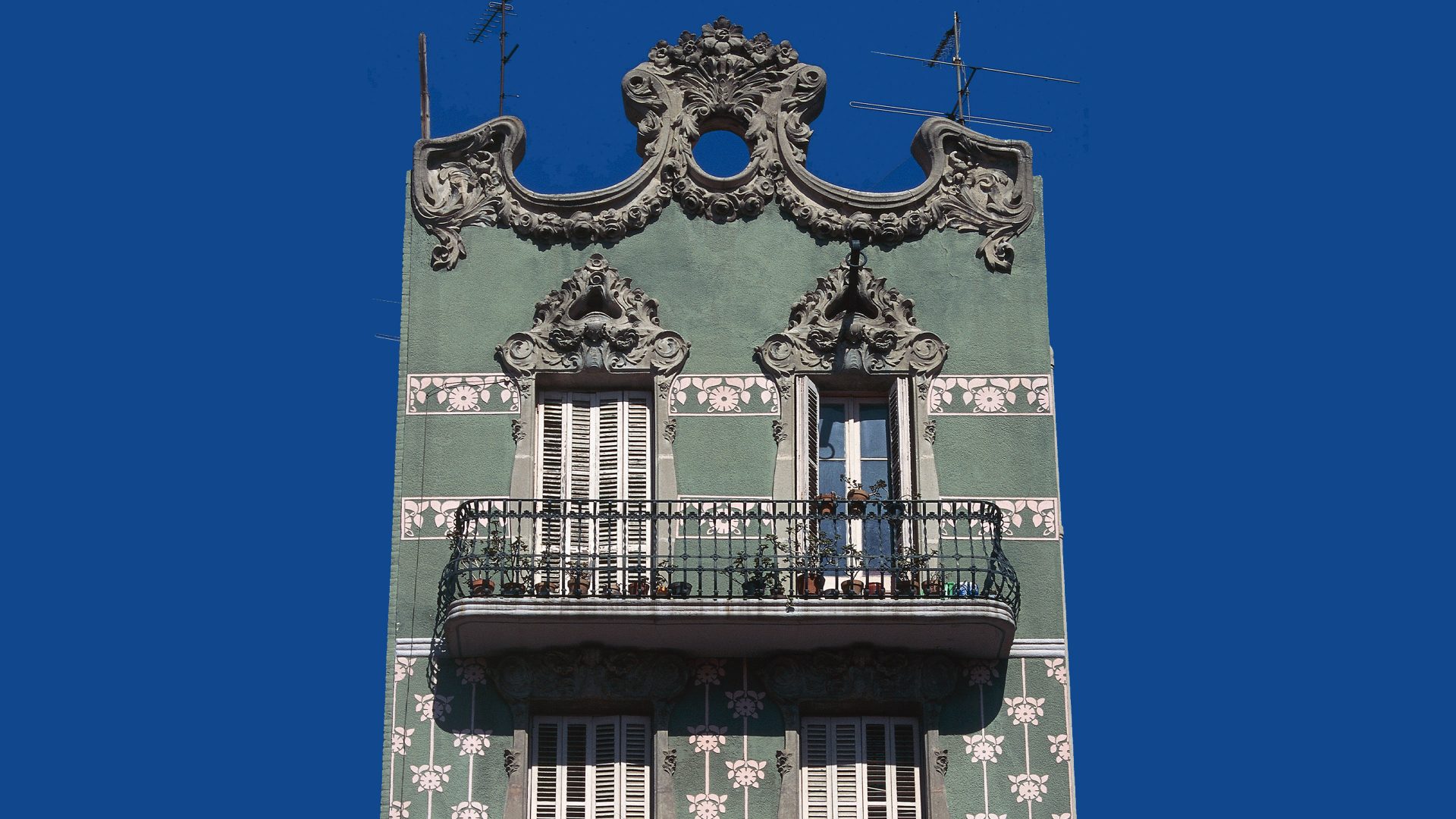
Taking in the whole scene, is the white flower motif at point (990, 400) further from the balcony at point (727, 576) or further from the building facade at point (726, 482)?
the balcony at point (727, 576)

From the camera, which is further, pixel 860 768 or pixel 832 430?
pixel 832 430

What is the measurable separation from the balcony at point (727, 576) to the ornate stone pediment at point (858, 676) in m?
0.18

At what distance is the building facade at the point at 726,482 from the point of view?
2788 centimetres

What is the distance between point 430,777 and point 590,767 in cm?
152

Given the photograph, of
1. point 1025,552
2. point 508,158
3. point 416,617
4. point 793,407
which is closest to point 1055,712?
point 1025,552

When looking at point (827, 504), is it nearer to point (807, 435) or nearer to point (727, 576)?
point (807, 435)

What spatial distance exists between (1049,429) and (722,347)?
3.37 meters

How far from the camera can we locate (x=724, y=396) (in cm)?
2956

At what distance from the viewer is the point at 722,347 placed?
29.8m

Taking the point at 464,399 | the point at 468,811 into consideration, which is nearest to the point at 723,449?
the point at 464,399

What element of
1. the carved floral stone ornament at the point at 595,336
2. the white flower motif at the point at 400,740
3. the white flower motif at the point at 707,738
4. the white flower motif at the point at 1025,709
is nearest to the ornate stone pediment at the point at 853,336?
the carved floral stone ornament at the point at 595,336

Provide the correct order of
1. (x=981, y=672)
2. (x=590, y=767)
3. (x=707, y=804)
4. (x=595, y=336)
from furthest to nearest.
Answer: (x=595, y=336), (x=981, y=672), (x=590, y=767), (x=707, y=804)

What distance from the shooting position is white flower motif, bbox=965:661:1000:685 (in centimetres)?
2833

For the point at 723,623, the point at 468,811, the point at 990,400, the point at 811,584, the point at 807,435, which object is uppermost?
the point at 990,400
